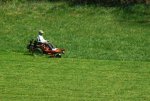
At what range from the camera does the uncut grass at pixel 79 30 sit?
1953 cm

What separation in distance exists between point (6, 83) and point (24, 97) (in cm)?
168

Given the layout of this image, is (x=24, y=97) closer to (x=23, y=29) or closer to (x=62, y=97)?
(x=62, y=97)

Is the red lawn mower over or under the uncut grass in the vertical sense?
over

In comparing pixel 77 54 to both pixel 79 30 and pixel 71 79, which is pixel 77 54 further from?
pixel 79 30

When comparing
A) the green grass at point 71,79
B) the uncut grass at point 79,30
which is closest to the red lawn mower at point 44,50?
the green grass at point 71,79

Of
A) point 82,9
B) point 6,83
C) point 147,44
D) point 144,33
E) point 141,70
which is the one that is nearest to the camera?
point 6,83

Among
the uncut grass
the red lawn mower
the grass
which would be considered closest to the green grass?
the grass

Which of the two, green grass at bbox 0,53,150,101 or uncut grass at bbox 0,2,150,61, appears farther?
uncut grass at bbox 0,2,150,61

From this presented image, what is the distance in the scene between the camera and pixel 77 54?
61.7ft


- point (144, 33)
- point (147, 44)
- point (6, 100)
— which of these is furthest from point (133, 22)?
point (6, 100)

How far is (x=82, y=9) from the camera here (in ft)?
88.8

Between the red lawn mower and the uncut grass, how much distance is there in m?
0.64

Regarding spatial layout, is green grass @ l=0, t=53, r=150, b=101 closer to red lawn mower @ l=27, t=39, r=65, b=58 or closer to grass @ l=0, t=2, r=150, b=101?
grass @ l=0, t=2, r=150, b=101

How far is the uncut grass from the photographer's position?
64.1 ft
